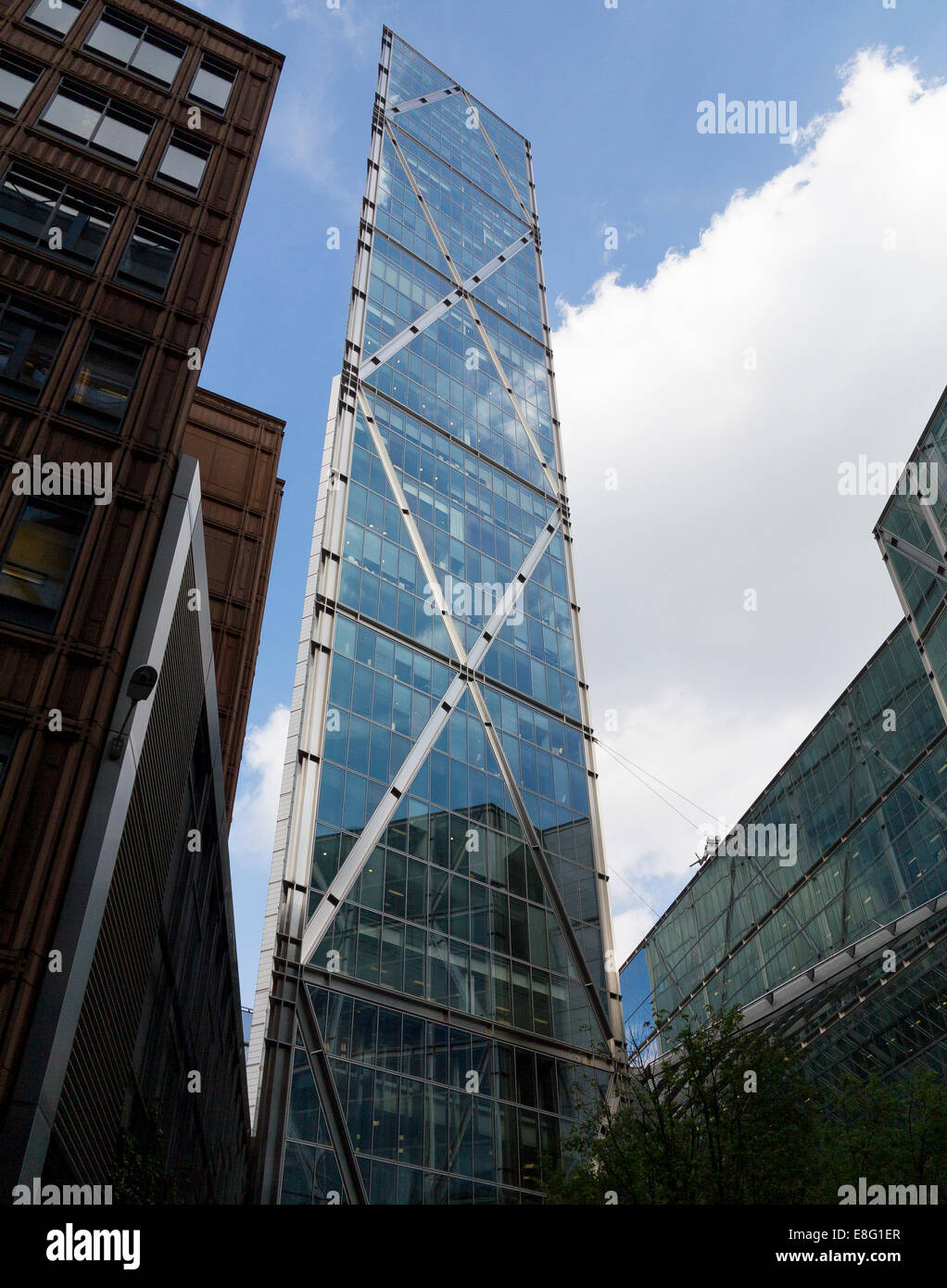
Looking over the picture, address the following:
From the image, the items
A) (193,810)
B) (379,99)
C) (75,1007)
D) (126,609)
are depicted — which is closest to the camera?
(75,1007)

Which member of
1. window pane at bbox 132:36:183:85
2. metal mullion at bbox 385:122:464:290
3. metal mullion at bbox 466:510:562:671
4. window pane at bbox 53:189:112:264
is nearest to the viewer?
window pane at bbox 53:189:112:264

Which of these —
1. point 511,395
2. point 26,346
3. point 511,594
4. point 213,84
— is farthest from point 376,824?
point 511,395

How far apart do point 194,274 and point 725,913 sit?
56.0m

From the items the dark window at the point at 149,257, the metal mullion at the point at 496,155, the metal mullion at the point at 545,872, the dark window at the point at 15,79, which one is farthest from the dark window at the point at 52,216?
the metal mullion at the point at 496,155

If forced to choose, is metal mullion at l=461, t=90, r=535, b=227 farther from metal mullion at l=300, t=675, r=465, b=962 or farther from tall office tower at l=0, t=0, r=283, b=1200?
tall office tower at l=0, t=0, r=283, b=1200

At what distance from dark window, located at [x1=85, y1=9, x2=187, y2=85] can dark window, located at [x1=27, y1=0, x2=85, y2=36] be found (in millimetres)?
584

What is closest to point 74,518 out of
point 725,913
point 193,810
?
point 193,810

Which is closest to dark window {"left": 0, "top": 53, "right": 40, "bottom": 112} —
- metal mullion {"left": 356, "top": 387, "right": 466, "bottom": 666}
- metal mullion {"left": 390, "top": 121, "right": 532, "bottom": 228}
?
metal mullion {"left": 356, "top": 387, "right": 466, "bottom": 666}

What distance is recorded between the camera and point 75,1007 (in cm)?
1155

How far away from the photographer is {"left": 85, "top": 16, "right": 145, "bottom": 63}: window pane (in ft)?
79.0

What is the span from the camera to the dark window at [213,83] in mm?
25047

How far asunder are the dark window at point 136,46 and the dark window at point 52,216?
6.58 m
